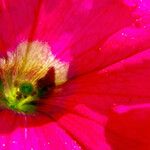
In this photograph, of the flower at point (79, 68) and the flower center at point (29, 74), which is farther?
the flower center at point (29, 74)

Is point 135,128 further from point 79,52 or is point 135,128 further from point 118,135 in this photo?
point 79,52

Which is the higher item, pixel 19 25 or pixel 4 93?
pixel 19 25

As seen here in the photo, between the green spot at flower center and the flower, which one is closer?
the flower

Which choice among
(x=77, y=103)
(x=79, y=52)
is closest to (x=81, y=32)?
(x=79, y=52)

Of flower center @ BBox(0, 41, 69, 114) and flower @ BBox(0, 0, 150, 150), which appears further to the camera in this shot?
flower center @ BBox(0, 41, 69, 114)
